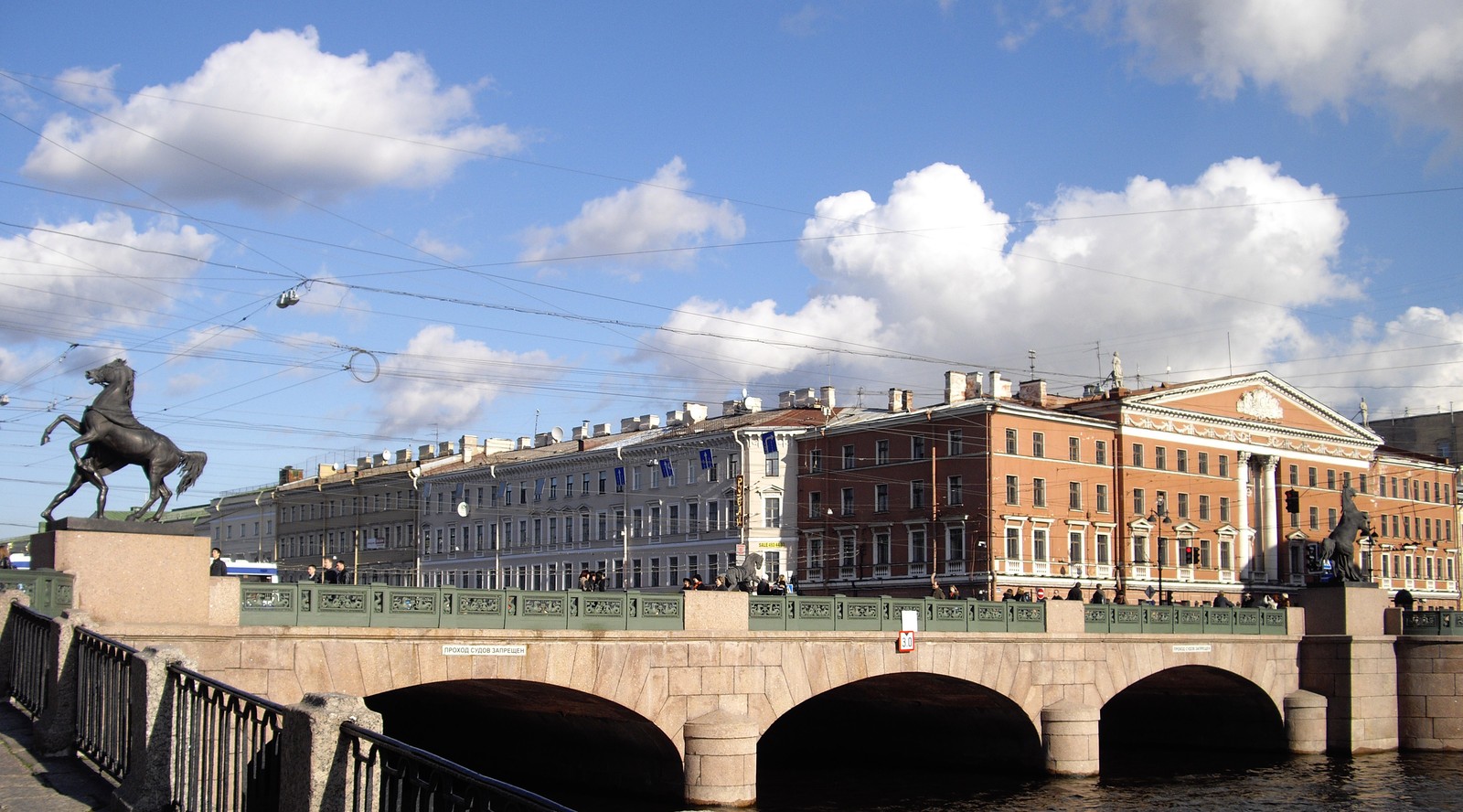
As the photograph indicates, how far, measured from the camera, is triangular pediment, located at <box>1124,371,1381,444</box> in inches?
2899

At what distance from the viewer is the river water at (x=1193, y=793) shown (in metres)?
29.8

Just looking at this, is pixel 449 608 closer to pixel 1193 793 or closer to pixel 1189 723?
pixel 1193 793

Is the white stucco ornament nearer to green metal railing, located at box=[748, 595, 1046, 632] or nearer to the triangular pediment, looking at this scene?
the triangular pediment

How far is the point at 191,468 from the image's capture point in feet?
66.2

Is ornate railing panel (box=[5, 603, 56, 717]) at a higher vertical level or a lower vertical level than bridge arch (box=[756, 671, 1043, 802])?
higher

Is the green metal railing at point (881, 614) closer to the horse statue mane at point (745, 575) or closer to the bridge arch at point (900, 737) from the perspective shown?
the bridge arch at point (900, 737)

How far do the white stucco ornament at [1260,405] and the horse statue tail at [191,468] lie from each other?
216 feet

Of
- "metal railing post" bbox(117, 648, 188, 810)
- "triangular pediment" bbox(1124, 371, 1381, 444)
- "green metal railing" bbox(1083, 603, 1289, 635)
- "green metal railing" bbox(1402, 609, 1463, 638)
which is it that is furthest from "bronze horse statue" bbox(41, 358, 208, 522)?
"triangular pediment" bbox(1124, 371, 1381, 444)

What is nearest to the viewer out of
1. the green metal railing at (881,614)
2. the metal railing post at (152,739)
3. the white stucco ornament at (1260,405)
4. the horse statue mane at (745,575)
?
the metal railing post at (152,739)

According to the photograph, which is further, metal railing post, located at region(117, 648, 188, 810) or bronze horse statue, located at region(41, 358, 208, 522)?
A: bronze horse statue, located at region(41, 358, 208, 522)

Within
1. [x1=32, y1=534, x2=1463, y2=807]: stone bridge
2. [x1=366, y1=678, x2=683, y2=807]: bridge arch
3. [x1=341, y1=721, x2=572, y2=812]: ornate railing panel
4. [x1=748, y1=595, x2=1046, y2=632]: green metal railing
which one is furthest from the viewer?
[x1=748, y1=595, x2=1046, y2=632]: green metal railing

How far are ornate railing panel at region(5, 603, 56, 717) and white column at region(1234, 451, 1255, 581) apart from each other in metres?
70.4

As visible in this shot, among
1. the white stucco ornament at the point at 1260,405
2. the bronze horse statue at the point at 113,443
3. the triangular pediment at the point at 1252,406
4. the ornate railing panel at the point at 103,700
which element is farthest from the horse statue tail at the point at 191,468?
the white stucco ornament at the point at 1260,405

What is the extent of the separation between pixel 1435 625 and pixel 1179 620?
8772 mm
